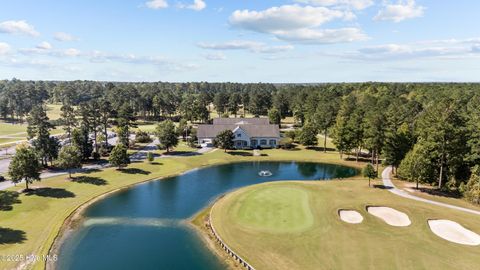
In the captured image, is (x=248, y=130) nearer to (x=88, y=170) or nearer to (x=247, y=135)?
(x=247, y=135)

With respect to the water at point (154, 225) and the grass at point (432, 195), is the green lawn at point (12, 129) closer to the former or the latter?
the water at point (154, 225)

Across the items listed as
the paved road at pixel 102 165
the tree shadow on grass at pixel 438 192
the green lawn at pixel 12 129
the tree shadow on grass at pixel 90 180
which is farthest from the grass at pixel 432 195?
the green lawn at pixel 12 129

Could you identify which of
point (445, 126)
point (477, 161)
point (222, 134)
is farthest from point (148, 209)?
point (477, 161)

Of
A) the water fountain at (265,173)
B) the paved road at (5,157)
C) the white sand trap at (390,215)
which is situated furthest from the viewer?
the water fountain at (265,173)

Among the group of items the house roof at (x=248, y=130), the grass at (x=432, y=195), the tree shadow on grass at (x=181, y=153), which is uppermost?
the house roof at (x=248, y=130)

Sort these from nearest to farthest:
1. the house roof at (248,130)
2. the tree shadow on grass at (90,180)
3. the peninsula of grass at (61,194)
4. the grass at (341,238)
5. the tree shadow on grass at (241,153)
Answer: the grass at (341,238)
the peninsula of grass at (61,194)
the tree shadow on grass at (90,180)
the tree shadow on grass at (241,153)
the house roof at (248,130)

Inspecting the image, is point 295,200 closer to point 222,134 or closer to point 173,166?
point 173,166

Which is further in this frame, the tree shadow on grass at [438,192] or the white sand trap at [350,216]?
the tree shadow on grass at [438,192]
